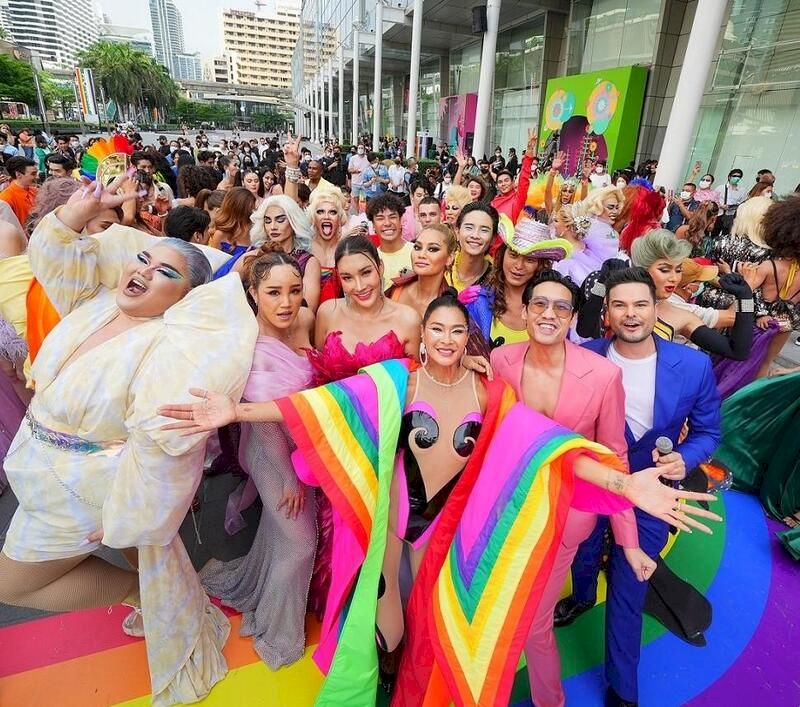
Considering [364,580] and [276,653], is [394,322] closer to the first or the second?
[364,580]

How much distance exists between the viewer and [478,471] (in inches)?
73.7

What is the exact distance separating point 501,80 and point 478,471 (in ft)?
76.8

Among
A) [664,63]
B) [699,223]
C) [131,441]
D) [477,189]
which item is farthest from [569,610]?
[664,63]

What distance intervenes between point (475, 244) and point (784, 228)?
203cm

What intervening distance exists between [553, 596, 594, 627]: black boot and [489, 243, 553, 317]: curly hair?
64.8 inches

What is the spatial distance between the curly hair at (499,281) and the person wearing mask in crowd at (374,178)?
6.99 meters

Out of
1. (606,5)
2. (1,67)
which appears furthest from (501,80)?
(1,67)

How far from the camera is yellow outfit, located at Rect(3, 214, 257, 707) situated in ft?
5.75

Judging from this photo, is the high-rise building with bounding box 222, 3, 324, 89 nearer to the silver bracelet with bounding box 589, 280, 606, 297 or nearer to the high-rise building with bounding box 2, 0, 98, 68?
the high-rise building with bounding box 2, 0, 98, 68

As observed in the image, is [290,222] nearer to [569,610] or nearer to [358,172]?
[569,610]

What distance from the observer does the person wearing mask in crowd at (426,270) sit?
2877mm

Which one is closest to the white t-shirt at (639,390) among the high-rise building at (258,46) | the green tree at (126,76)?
the green tree at (126,76)

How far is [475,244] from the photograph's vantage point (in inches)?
123

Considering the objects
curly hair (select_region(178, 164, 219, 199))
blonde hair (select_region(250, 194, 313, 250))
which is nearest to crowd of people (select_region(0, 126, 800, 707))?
blonde hair (select_region(250, 194, 313, 250))
